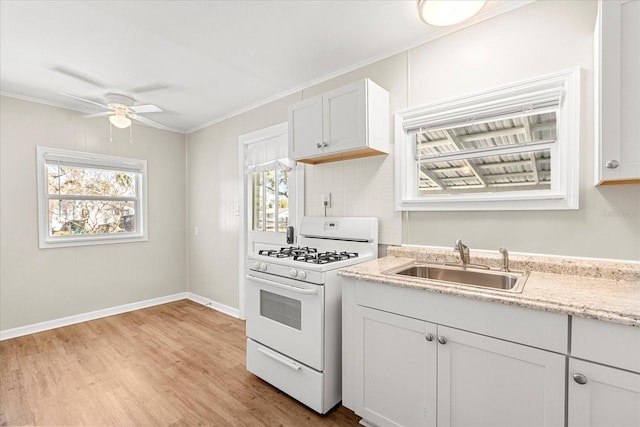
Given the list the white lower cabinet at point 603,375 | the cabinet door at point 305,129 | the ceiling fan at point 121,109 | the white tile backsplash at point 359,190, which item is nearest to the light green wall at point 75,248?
the ceiling fan at point 121,109

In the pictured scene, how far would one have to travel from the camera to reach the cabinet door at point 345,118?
85.6 inches

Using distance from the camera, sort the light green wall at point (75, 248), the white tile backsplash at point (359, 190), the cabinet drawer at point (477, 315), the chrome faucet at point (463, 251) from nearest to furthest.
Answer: the cabinet drawer at point (477, 315) → the chrome faucet at point (463, 251) → the white tile backsplash at point (359, 190) → the light green wall at point (75, 248)

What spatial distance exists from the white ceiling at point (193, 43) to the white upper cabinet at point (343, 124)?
A: 1.27 ft

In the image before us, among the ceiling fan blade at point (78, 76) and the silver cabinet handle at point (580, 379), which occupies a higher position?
the ceiling fan blade at point (78, 76)

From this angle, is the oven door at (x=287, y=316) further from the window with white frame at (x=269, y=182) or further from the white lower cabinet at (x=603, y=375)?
the white lower cabinet at (x=603, y=375)

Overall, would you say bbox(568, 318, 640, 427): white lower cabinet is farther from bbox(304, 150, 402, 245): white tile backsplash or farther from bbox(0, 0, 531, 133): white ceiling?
bbox(0, 0, 531, 133): white ceiling

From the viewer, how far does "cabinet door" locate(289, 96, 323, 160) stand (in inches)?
96.0

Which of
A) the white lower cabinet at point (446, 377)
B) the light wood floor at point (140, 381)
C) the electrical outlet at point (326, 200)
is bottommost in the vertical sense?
the light wood floor at point (140, 381)

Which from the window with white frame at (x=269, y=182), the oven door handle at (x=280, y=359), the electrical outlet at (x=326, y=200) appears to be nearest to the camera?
the oven door handle at (x=280, y=359)

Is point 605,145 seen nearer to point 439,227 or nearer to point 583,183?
point 583,183

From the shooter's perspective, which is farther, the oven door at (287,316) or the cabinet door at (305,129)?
the cabinet door at (305,129)

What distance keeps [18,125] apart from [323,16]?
3.44 metres

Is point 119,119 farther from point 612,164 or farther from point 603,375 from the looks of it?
point 603,375

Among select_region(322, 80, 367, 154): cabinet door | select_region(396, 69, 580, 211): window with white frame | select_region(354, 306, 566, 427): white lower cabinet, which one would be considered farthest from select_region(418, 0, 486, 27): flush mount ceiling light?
select_region(354, 306, 566, 427): white lower cabinet
